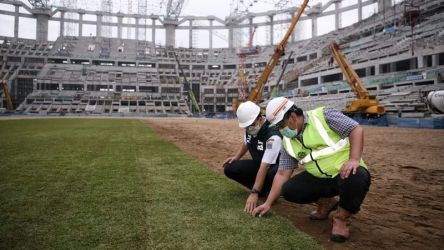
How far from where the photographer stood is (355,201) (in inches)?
120

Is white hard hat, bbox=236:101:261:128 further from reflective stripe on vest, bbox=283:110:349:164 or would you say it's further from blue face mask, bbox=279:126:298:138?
reflective stripe on vest, bbox=283:110:349:164

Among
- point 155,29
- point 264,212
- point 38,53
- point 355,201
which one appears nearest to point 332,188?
point 355,201

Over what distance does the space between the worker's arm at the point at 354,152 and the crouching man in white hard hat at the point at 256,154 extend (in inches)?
40.0

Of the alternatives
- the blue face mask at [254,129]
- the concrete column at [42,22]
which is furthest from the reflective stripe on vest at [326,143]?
the concrete column at [42,22]

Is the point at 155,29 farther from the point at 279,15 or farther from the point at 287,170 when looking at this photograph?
the point at 287,170

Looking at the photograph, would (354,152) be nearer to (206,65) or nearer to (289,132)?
(289,132)

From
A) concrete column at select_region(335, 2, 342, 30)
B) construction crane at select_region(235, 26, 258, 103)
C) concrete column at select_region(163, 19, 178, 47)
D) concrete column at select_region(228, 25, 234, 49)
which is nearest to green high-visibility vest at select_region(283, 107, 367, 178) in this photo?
construction crane at select_region(235, 26, 258, 103)

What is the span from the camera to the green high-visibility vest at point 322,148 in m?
3.14

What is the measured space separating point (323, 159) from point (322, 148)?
0.40 feet

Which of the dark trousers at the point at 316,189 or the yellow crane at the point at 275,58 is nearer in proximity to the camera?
the dark trousers at the point at 316,189

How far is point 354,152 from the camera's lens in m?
2.95

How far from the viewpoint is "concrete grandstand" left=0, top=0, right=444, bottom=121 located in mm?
39031

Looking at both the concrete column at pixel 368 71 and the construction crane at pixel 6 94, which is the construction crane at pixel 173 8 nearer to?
the construction crane at pixel 6 94

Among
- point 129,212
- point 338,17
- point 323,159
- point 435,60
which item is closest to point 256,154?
point 323,159
